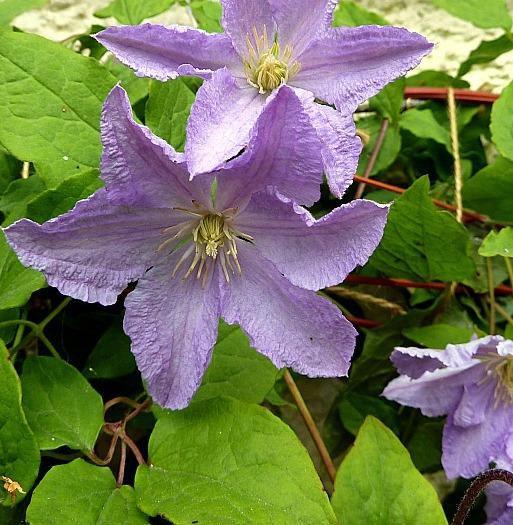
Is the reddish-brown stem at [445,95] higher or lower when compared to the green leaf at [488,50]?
lower

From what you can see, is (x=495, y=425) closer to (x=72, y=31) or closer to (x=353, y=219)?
(x=353, y=219)

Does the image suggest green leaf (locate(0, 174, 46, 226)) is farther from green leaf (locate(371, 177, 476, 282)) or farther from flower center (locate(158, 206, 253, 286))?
green leaf (locate(371, 177, 476, 282))

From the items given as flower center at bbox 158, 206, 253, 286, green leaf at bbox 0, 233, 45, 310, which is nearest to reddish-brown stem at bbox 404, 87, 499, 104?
flower center at bbox 158, 206, 253, 286

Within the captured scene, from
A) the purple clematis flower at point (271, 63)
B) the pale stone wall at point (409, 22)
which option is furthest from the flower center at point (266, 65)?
the pale stone wall at point (409, 22)

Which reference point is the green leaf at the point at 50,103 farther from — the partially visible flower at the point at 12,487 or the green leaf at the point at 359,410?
the green leaf at the point at 359,410

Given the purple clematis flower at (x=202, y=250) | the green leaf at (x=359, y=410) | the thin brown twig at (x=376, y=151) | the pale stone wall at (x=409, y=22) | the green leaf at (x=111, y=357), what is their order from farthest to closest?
the pale stone wall at (x=409, y=22) < the thin brown twig at (x=376, y=151) < the green leaf at (x=359, y=410) < the green leaf at (x=111, y=357) < the purple clematis flower at (x=202, y=250)

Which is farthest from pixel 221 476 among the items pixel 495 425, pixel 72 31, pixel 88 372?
pixel 72 31
